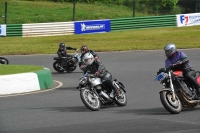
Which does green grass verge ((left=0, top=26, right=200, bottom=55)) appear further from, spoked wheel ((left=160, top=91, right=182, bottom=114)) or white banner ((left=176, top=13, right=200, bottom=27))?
spoked wheel ((left=160, top=91, right=182, bottom=114))

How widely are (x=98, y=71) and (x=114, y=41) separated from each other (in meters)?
23.0

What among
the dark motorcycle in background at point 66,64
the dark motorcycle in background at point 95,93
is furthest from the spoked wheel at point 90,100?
the dark motorcycle in background at point 66,64

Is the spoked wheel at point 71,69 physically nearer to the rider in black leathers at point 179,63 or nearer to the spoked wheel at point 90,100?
the spoked wheel at point 90,100

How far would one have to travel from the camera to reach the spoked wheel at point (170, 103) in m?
11.8

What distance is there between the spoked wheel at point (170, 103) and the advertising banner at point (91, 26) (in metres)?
27.6

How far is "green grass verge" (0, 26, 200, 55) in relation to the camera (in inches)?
1281

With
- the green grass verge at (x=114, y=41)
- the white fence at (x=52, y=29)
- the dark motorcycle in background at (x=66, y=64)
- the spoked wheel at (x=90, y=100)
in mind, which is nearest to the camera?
the spoked wheel at (x=90, y=100)

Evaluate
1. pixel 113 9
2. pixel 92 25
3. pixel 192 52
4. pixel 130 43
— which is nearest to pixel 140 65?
pixel 192 52

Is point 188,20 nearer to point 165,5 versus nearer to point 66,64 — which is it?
point 165,5

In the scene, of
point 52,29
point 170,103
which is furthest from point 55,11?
point 170,103

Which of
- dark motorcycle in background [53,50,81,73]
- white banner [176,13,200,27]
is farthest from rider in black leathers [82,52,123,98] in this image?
white banner [176,13,200,27]

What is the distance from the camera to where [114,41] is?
36.3 meters

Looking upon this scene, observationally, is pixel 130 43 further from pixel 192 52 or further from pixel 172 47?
pixel 172 47

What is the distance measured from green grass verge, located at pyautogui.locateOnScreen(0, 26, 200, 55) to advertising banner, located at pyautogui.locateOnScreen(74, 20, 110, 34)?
22.9 inches
